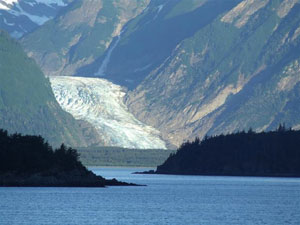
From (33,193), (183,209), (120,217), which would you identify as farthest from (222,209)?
(33,193)

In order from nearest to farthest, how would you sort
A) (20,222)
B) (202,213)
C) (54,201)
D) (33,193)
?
1. (20,222)
2. (202,213)
3. (54,201)
4. (33,193)

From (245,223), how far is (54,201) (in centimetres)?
3725

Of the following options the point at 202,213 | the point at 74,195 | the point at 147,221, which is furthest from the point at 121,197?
the point at 147,221

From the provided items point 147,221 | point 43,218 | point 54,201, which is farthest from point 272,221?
point 54,201

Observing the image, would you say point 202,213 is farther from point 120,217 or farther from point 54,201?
point 54,201

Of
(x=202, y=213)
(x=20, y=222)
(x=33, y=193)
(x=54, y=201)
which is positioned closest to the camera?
(x=20, y=222)

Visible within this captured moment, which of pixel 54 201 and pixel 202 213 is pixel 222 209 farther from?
pixel 54 201

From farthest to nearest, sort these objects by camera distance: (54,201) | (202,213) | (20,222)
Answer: (54,201) → (202,213) → (20,222)

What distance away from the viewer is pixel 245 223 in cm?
15175

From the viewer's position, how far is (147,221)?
15338 cm

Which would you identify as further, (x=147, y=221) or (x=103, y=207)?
(x=103, y=207)

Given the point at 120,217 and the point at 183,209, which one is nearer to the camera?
the point at 120,217

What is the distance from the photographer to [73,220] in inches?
6009

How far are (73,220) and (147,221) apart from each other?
7.80m
